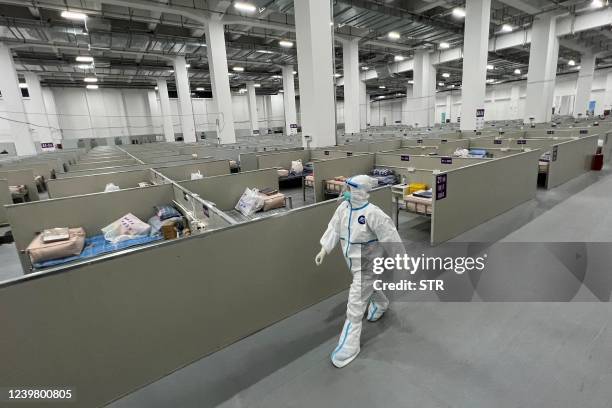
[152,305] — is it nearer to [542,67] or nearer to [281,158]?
[281,158]

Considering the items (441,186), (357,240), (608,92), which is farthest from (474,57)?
(608,92)

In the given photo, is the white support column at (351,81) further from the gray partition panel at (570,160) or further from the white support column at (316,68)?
the gray partition panel at (570,160)

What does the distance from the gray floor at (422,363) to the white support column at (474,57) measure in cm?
912

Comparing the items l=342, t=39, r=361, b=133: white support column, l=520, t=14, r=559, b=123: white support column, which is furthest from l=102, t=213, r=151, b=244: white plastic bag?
l=520, t=14, r=559, b=123: white support column

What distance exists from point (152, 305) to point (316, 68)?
670 cm

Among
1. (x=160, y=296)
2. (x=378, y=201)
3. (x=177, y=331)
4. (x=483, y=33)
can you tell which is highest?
(x=483, y=33)

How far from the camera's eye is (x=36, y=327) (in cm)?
158

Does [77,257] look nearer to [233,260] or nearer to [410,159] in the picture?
[233,260]

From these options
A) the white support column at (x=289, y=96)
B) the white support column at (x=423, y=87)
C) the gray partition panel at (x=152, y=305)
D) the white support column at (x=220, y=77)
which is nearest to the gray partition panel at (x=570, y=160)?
the gray partition panel at (x=152, y=305)

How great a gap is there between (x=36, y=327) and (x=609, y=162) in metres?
12.9

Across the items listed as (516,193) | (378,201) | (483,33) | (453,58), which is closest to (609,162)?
(483,33)

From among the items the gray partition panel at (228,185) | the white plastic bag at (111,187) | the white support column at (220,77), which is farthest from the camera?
the white support column at (220,77)

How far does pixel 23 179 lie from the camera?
23.1 ft

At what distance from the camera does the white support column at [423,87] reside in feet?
52.6
